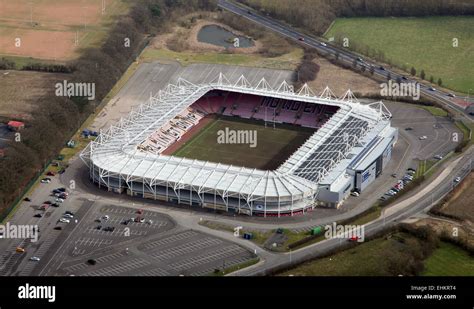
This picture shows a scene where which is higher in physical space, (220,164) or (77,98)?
(77,98)

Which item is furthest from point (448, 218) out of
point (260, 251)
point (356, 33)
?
point (356, 33)

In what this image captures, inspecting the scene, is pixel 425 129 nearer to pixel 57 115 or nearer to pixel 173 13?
pixel 57 115

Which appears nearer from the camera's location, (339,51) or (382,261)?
(382,261)

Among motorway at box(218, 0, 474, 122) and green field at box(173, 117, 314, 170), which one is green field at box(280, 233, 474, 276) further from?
motorway at box(218, 0, 474, 122)

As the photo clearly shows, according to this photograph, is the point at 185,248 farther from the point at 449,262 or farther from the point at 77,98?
the point at 77,98

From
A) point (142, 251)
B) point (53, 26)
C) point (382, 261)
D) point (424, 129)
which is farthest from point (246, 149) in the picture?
point (53, 26)

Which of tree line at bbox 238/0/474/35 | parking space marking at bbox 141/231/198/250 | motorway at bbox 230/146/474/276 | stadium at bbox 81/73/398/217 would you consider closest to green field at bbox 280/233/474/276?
motorway at bbox 230/146/474/276
